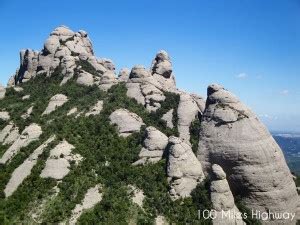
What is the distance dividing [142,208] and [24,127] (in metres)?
37.7

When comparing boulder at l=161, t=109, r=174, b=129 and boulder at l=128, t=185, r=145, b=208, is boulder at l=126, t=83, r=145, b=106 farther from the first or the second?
boulder at l=128, t=185, r=145, b=208

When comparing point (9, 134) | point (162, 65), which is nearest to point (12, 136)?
point (9, 134)

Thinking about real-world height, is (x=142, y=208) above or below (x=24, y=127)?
below

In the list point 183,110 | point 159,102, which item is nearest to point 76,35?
point 159,102

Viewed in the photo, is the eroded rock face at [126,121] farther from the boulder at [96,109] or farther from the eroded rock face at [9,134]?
the eroded rock face at [9,134]

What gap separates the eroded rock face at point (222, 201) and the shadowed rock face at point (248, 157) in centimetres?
394

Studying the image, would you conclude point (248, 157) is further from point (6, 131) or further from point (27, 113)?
point (27, 113)

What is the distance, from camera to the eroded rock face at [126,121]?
7888 cm

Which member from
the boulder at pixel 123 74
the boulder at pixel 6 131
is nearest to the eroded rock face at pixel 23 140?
the boulder at pixel 6 131

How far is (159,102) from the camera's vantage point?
298 feet

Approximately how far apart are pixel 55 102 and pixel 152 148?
3550 centimetres

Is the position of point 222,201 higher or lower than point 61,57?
lower

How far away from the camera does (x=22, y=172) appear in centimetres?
6656

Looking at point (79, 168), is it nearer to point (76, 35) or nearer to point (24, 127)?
point (24, 127)
